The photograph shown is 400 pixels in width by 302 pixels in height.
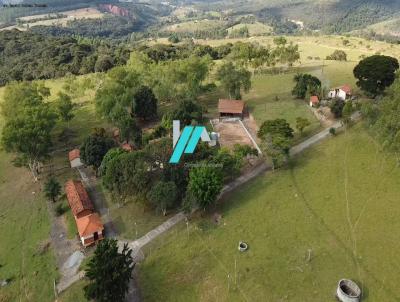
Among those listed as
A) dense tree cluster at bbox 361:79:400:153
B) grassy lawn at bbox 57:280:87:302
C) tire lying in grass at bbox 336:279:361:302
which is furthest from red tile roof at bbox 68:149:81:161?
dense tree cluster at bbox 361:79:400:153

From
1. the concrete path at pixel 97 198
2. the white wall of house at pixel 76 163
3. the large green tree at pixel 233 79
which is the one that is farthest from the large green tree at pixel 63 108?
the large green tree at pixel 233 79

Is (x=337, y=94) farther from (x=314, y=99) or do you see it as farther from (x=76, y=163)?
(x=76, y=163)

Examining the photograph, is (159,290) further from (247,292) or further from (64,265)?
(64,265)

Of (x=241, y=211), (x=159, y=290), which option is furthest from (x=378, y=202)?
(x=159, y=290)

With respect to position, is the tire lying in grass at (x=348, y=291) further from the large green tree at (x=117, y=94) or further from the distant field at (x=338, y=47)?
the distant field at (x=338, y=47)

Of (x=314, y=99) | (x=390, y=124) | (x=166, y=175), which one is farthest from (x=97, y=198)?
(x=314, y=99)
